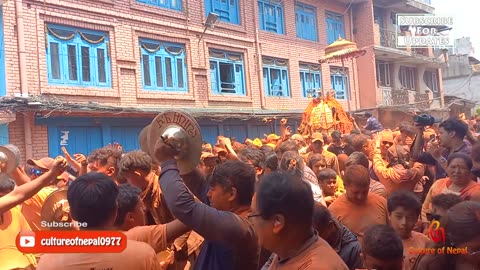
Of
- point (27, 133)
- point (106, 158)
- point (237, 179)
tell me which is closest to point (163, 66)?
point (27, 133)

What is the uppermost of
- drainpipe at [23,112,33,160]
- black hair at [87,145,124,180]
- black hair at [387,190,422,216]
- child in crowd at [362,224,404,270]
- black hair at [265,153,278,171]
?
drainpipe at [23,112,33,160]

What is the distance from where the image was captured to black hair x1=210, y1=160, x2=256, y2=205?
8.46ft

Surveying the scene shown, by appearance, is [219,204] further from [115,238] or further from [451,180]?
[451,180]

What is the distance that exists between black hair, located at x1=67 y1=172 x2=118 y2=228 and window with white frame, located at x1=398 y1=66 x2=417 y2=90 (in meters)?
19.6

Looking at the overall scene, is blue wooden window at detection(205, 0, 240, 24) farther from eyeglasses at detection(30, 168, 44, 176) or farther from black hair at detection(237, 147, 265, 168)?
black hair at detection(237, 147, 265, 168)

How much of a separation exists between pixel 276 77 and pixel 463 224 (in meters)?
12.8

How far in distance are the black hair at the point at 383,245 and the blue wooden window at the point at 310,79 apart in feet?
43.8

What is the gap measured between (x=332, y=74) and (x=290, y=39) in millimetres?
2485

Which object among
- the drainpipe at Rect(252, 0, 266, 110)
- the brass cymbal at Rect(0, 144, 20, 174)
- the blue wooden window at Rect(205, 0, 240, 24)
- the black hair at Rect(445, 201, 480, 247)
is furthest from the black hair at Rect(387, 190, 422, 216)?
the drainpipe at Rect(252, 0, 266, 110)

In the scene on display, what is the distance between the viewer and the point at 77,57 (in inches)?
385

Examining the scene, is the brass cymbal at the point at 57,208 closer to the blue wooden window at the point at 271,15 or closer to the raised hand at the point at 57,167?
the raised hand at the point at 57,167

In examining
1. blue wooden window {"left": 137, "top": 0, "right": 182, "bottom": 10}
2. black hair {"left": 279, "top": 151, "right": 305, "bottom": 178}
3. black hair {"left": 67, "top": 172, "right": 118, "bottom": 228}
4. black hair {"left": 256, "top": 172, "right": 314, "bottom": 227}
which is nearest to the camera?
black hair {"left": 256, "top": 172, "right": 314, "bottom": 227}

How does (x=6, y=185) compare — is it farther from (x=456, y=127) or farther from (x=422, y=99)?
(x=422, y=99)

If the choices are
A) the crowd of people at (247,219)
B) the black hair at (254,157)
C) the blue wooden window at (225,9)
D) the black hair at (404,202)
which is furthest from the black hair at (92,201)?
the blue wooden window at (225,9)
